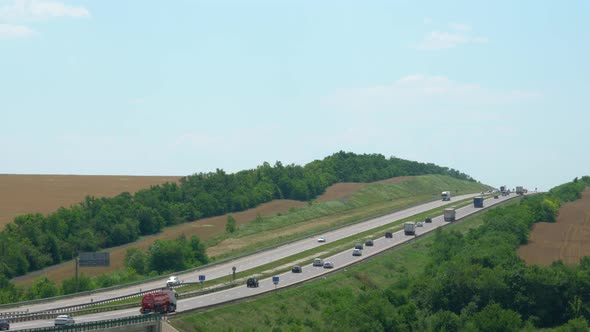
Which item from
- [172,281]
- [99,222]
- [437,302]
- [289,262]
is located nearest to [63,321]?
[172,281]

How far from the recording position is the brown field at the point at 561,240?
401 ft

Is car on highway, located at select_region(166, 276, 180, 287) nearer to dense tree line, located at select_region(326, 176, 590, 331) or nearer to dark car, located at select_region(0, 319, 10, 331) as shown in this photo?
dense tree line, located at select_region(326, 176, 590, 331)

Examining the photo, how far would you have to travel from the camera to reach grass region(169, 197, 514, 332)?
80688 millimetres

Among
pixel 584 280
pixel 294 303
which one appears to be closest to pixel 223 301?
pixel 294 303

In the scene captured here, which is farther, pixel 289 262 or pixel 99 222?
pixel 99 222

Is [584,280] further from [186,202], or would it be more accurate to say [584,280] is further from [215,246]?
[186,202]

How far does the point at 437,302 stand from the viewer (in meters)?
97.9

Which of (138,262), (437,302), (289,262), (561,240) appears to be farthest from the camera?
(561,240)

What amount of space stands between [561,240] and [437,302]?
155ft

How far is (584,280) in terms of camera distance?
320ft

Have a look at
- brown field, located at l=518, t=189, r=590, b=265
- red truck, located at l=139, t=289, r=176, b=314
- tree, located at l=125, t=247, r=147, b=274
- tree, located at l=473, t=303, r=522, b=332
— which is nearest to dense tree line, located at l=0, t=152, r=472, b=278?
tree, located at l=125, t=247, r=147, b=274

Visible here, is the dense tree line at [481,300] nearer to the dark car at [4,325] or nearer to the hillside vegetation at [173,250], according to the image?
the hillside vegetation at [173,250]

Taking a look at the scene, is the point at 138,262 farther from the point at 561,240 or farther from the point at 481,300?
the point at 561,240

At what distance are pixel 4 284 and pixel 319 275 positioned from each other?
3633 centimetres
